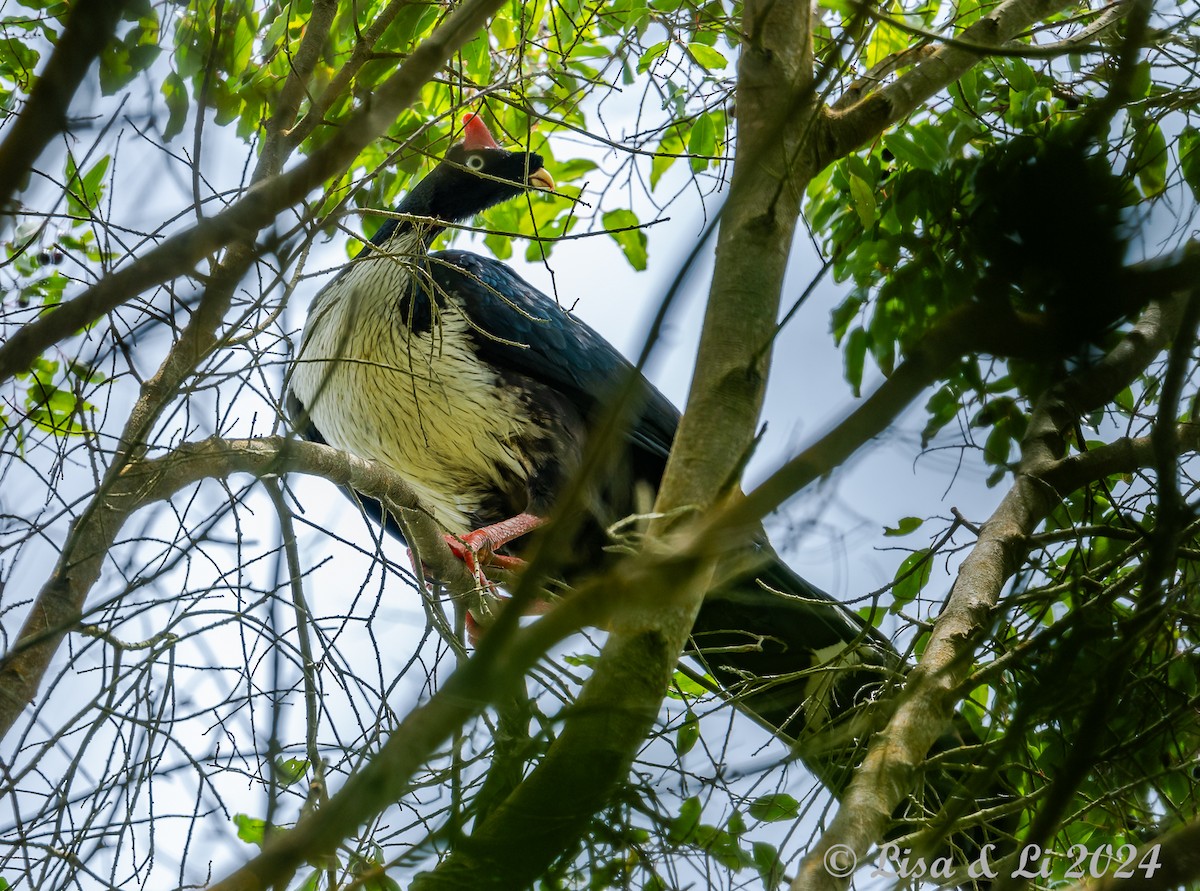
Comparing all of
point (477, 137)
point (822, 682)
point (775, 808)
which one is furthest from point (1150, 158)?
point (477, 137)

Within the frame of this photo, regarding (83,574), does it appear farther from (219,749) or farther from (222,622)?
(219,749)

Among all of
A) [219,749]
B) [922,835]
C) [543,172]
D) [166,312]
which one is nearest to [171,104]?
[166,312]

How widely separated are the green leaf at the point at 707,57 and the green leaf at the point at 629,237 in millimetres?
585

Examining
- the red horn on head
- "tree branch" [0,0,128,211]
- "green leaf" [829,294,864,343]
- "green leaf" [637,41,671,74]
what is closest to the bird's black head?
the red horn on head

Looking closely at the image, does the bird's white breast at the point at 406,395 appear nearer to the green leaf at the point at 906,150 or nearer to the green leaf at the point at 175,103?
the green leaf at the point at 175,103

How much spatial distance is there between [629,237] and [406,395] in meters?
1.00

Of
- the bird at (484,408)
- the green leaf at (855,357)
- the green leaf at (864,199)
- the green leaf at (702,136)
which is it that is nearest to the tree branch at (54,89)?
the green leaf at (855,357)

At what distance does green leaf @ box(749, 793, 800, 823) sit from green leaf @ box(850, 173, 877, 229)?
57.5 inches

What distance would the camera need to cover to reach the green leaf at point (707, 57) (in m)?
3.32

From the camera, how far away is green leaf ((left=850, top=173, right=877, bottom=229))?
2.94 m

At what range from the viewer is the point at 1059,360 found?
132 centimetres

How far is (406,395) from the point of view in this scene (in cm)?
410

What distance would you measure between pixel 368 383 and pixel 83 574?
6.26 ft

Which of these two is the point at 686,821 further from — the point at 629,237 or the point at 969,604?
the point at 629,237
